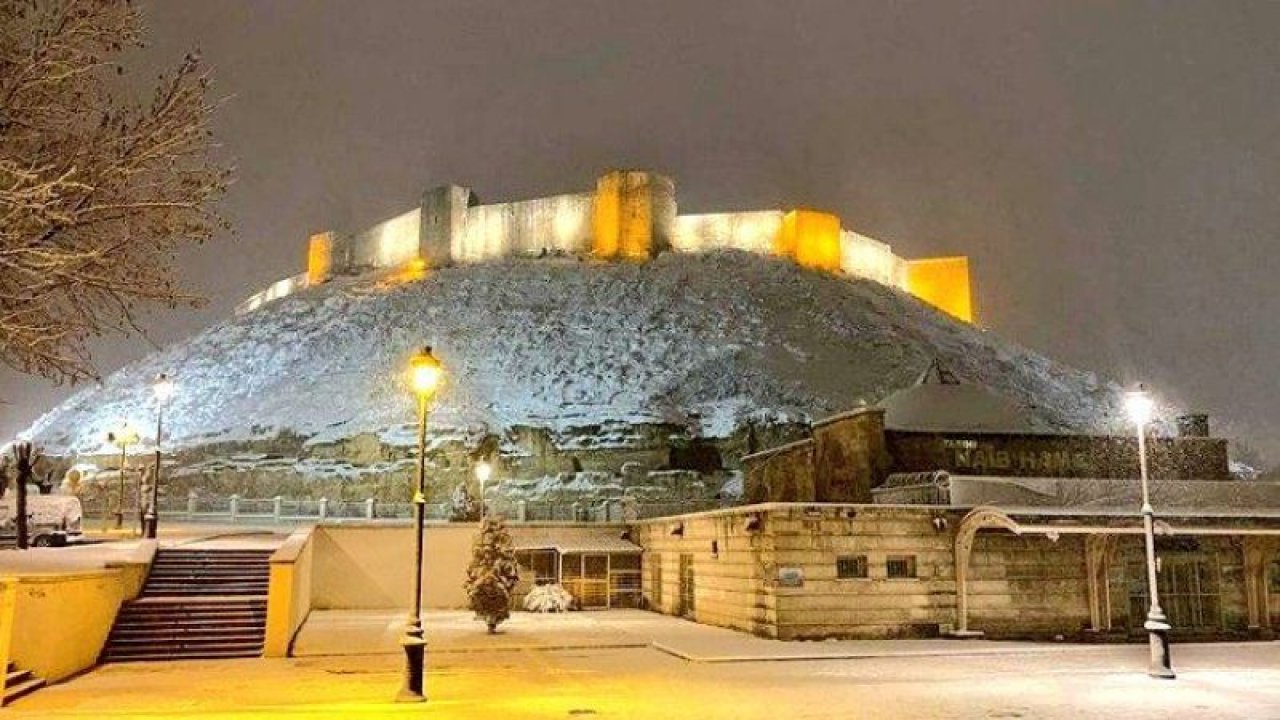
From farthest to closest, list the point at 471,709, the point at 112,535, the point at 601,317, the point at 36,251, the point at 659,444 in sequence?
the point at 601,317 < the point at 659,444 < the point at 112,535 < the point at 471,709 < the point at 36,251

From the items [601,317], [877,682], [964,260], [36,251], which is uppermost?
[964,260]

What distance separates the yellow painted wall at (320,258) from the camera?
3831 inches

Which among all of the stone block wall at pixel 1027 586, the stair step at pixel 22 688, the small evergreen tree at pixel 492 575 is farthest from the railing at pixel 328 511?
the stair step at pixel 22 688

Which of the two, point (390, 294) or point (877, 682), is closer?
point (877, 682)

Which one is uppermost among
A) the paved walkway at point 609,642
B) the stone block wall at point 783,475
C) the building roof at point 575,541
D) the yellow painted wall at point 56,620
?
the stone block wall at point 783,475

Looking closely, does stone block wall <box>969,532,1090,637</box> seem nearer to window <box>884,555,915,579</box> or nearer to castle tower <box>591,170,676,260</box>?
window <box>884,555,915,579</box>

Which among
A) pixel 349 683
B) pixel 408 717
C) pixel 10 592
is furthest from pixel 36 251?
pixel 349 683

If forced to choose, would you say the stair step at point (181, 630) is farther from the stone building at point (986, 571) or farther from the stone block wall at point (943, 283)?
the stone block wall at point (943, 283)

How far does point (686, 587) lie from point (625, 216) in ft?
203

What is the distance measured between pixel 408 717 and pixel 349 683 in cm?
364

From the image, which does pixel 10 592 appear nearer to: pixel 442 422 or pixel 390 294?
pixel 442 422

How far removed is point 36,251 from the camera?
979 centimetres

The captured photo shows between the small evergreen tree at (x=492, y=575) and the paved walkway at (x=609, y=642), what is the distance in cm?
55

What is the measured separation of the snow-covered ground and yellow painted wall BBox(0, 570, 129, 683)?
42.9m
